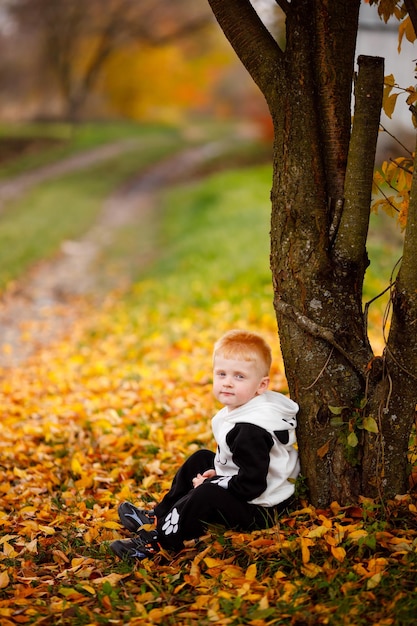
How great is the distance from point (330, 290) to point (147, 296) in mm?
7586

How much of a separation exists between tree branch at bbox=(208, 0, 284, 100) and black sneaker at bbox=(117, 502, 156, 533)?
2306mm

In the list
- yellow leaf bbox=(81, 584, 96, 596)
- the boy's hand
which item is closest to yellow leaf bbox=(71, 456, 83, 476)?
the boy's hand

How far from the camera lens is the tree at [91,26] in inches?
1228

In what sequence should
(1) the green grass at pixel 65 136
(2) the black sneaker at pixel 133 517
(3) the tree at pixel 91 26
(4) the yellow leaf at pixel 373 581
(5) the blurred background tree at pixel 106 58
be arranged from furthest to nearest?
(5) the blurred background tree at pixel 106 58, (3) the tree at pixel 91 26, (1) the green grass at pixel 65 136, (2) the black sneaker at pixel 133 517, (4) the yellow leaf at pixel 373 581

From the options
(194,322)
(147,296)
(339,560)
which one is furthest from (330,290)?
(147,296)

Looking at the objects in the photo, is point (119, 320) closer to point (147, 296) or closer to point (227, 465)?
point (147, 296)

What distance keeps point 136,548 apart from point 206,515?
16.5 inches

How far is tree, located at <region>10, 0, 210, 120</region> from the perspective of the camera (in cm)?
3120

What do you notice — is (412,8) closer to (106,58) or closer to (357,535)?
(357,535)

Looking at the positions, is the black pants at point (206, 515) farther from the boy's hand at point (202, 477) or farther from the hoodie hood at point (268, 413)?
the hoodie hood at point (268, 413)

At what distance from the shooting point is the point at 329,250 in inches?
133

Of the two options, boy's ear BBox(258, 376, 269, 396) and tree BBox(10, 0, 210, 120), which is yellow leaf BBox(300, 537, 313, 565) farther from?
tree BBox(10, 0, 210, 120)

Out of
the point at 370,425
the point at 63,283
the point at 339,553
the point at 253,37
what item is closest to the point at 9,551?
the point at 339,553

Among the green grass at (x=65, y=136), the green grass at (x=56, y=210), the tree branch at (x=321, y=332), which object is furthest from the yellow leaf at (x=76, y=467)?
the green grass at (x=65, y=136)
